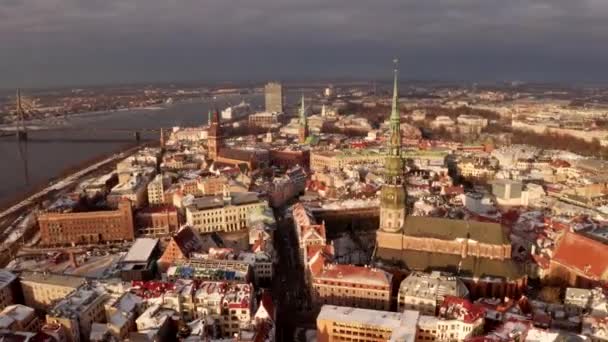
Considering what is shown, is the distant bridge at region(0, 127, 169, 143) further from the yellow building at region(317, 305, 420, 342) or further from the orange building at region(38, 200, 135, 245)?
the yellow building at region(317, 305, 420, 342)

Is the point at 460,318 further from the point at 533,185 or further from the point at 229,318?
the point at 533,185

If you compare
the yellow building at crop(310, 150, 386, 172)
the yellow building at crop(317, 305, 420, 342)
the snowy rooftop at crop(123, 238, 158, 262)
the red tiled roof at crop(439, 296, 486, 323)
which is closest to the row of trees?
the yellow building at crop(310, 150, 386, 172)

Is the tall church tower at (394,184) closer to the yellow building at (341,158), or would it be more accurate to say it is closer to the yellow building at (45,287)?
the yellow building at (45,287)

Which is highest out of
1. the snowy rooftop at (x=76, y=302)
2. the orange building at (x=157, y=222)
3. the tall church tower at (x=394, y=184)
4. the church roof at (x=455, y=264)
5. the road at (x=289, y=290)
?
the tall church tower at (x=394, y=184)

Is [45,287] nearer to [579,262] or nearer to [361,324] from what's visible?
[361,324]

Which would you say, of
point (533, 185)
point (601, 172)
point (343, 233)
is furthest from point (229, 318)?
point (601, 172)

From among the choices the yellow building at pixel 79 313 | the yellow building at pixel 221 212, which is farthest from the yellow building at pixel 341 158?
the yellow building at pixel 79 313

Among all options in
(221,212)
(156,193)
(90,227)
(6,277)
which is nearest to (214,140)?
(156,193)
